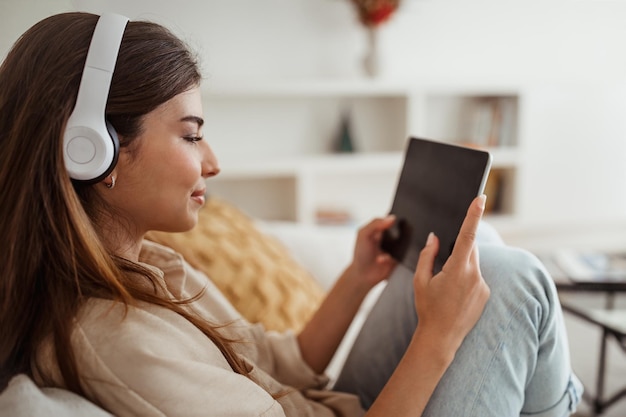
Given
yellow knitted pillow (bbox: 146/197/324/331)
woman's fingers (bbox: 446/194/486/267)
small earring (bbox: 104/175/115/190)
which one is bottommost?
yellow knitted pillow (bbox: 146/197/324/331)

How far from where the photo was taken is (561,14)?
11.1 feet

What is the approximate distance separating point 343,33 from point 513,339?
2381 mm

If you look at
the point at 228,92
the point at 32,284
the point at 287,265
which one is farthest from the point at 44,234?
the point at 228,92

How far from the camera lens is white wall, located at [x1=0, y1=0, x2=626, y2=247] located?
296 centimetres

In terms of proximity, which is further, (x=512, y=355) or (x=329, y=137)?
(x=329, y=137)

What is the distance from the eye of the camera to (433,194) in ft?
3.51

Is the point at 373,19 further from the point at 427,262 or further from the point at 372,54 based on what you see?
the point at 427,262

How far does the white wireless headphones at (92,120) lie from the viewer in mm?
752

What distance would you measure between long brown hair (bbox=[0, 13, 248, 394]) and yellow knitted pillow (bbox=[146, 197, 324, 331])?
0.66 metres

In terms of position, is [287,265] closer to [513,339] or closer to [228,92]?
[513,339]

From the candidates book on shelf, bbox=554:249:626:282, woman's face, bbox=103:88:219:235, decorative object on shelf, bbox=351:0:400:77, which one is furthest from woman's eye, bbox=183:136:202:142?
decorative object on shelf, bbox=351:0:400:77

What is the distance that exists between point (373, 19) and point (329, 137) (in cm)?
57

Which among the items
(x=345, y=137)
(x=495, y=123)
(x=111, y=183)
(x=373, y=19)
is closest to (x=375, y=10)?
(x=373, y=19)

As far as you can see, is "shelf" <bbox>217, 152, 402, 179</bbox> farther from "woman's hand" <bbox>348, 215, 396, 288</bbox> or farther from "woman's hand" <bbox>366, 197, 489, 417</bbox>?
"woman's hand" <bbox>366, 197, 489, 417</bbox>
